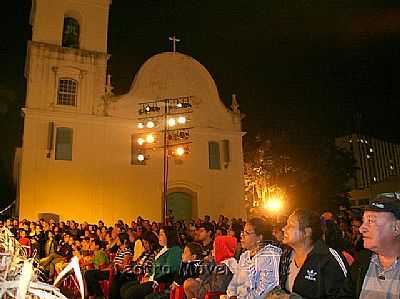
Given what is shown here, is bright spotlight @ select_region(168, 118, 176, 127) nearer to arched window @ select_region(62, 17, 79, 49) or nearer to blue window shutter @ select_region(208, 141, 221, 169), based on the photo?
blue window shutter @ select_region(208, 141, 221, 169)

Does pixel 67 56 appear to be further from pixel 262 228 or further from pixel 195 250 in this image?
pixel 262 228

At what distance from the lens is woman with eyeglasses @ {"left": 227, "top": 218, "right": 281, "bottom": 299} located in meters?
4.09

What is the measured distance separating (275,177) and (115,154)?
11.8m

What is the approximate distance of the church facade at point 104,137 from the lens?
15.6 metres

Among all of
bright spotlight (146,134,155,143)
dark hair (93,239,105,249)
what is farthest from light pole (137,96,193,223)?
dark hair (93,239,105,249)

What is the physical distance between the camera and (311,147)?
24219 millimetres

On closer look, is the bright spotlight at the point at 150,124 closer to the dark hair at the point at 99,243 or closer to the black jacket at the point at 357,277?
the dark hair at the point at 99,243

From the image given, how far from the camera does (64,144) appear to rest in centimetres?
1608

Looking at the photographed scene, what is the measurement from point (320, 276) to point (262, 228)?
59.4 inches

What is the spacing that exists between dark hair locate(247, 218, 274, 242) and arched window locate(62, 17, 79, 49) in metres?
14.9

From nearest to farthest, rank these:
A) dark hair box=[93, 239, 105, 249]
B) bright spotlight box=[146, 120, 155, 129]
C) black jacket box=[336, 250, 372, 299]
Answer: black jacket box=[336, 250, 372, 299] < dark hair box=[93, 239, 105, 249] < bright spotlight box=[146, 120, 155, 129]

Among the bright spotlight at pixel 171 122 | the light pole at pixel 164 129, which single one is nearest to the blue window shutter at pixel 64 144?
the light pole at pixel 164 129

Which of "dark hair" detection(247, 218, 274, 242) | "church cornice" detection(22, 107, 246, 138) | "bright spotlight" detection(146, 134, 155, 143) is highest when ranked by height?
"church cornice" detection(22, 107, 246, 138)

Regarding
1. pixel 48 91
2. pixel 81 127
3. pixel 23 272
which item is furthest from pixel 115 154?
pixel 23 272
